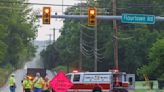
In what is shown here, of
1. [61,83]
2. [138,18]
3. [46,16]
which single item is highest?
[46,16]

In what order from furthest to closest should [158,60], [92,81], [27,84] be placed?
1. [158,60]
2. [92,81]
3. [27,84]

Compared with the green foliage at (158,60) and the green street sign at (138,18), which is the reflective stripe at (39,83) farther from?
the green foliage at (158,60)

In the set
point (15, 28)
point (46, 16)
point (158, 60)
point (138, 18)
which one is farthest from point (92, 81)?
point (15, 28)

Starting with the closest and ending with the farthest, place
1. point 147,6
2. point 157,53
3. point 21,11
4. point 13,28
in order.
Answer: point 157,53, point 147,6, point 13,28, point 21,11

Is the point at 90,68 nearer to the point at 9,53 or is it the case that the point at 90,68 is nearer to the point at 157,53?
the point at 9,53

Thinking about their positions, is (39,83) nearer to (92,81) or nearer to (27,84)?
(27,84)

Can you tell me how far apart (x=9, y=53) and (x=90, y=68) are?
16668 millimetres

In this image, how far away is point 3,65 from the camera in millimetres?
110188

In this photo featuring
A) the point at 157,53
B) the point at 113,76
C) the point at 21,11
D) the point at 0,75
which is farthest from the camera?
the point at 21,11

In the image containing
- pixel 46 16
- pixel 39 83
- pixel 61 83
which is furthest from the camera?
pixel 46 16

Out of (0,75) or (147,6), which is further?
(147,6)

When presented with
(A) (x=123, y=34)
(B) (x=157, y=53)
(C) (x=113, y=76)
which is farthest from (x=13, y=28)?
(C) (x=113, y=76)

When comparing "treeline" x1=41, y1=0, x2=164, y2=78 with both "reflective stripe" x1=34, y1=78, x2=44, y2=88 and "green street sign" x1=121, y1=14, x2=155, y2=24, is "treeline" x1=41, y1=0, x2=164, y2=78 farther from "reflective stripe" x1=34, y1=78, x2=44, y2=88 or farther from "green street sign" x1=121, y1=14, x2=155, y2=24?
"reflective stripe" x1=34, y1=78, x2=44, y2=88

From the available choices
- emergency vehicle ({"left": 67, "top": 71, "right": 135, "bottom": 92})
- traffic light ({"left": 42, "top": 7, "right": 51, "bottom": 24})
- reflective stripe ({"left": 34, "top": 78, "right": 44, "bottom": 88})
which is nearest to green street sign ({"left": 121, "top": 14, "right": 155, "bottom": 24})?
traffic light ({"left": 42, "top": 7, "right": 51, "bottom": 24})
